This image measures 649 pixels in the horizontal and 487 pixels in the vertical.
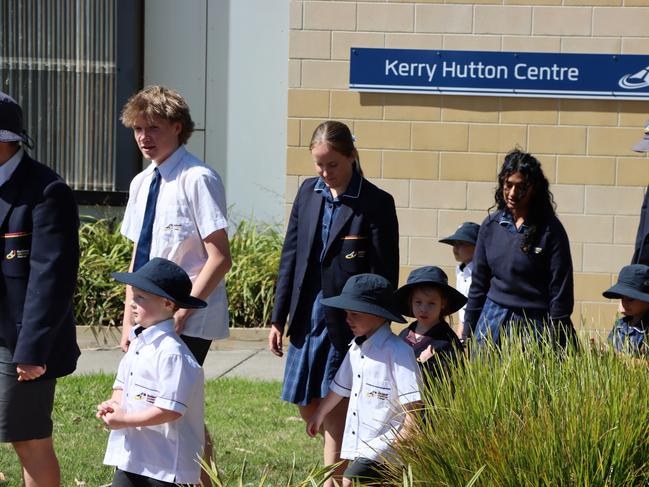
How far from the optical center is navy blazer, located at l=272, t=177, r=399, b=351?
534 centimetres

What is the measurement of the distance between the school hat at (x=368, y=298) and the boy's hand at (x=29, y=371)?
1.22 m

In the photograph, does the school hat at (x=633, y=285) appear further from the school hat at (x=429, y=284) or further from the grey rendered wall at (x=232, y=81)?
the grey rendered wall at (x=232, y=81)

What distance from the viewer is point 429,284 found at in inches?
211

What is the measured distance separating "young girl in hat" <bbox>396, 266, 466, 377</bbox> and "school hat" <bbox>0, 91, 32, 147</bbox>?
1.84 meters

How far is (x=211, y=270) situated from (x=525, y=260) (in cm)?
165

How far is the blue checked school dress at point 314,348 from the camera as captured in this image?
17.6ft

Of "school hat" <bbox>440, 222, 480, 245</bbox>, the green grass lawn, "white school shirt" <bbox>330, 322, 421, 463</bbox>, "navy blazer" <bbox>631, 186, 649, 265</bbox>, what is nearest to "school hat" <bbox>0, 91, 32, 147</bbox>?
"white school shirt" <bbox>330, 322, 421, 463</bbox>

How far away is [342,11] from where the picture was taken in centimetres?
1002

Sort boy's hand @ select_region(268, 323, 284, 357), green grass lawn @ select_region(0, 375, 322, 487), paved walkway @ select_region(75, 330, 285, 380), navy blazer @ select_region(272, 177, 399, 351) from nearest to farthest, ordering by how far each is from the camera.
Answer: navy blazer @ select_region(272, 177, 399, 351) < boy's hand @ select_region(268, 323, 284, 357) < green grass lawn @ select_region(0, 375, 322, 487) < paved walkway @ select_region(75, 330, 285, 380)

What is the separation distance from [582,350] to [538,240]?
1.28 meters

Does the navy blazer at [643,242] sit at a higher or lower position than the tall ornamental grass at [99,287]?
higher

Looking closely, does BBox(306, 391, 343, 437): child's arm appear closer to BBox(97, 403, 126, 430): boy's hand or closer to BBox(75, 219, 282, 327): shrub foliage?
BBox(97, 403, 126, 430): boy's hand

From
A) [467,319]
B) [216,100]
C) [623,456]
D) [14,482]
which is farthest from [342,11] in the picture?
[623,456]

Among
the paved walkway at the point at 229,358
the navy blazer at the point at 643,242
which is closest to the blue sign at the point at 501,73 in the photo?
the paved walkway at the point at 229,358
